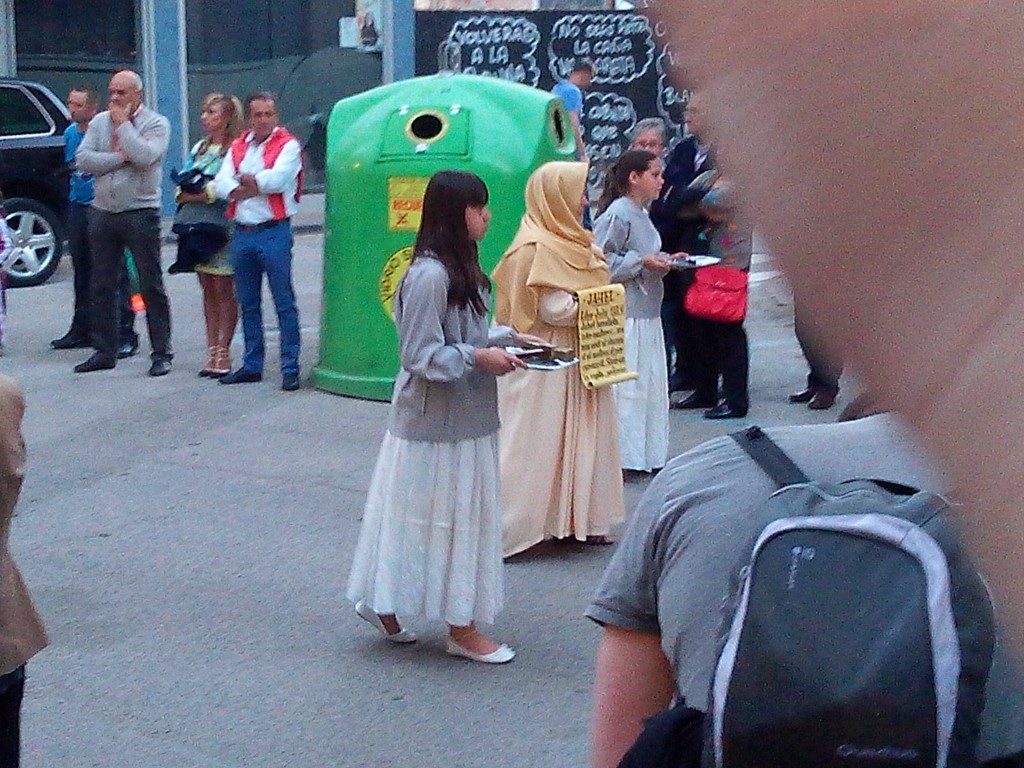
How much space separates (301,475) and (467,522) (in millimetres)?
2624

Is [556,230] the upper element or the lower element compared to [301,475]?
upper

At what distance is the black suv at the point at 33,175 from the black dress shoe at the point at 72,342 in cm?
308

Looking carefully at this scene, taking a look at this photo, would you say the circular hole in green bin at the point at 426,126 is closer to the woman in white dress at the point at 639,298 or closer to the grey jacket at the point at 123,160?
the woman in white dress at the point at 639,298

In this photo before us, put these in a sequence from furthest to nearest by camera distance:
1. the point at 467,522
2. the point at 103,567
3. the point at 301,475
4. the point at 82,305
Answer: the point at 82,305, the point at 301,475, the point at 103,567, the point at 467,522

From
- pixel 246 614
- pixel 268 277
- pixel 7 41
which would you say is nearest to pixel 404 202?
pixel 268 277

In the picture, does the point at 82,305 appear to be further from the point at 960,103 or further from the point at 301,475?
the point at 960,103

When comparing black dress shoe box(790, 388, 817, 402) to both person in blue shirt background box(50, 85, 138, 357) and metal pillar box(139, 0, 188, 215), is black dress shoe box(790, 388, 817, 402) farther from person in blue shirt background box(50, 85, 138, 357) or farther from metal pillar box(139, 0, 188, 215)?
metal pillar box(139, 0, 188, 215)

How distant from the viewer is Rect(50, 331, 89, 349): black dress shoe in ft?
34.1

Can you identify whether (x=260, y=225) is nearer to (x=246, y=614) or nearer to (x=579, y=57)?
(x=246, y=614)

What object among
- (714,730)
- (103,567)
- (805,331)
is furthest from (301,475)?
(805,331)

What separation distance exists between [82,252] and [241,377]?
5.26 ft

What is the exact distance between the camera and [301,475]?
7.14 m

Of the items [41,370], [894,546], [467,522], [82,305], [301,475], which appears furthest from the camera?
[82,305]

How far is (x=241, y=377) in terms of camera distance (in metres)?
9.21
